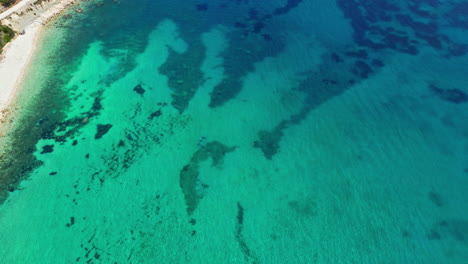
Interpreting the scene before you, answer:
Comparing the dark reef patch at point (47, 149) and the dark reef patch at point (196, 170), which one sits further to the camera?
the dark reef patch at point (47, 149)

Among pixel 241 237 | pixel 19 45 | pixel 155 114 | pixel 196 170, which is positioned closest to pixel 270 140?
pixel 196 170

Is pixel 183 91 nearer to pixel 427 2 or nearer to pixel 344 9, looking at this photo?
pixel 344 9

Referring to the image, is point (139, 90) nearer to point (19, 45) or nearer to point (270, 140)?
point (270, 140)

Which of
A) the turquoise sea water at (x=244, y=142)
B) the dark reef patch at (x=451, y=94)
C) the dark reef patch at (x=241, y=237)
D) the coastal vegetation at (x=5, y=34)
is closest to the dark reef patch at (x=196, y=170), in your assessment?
the turquoise sea water at (x=244, y=142)

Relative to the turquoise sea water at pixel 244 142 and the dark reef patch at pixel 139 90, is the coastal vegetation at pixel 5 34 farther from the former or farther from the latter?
the dark reef patch at pixel 139 90

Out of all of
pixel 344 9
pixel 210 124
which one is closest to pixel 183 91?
pixel 210 124

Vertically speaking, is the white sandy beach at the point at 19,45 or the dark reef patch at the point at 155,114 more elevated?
the white sandy beach at the point at 19,45

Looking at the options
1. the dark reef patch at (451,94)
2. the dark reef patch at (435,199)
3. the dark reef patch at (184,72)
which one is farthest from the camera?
the dark reef patch at (184,72)

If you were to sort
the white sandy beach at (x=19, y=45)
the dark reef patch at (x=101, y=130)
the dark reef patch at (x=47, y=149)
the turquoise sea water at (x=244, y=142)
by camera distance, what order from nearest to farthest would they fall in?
the turquoise sea water at (x=244, y=142) → the dark reef patch at (x=47, y=149) → the dark reef patch at (x=101, y=130) → the white sandy beach at (x=19, y=45)

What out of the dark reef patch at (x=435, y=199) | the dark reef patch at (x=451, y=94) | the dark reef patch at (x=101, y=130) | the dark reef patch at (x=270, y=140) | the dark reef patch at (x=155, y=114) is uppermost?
the dark reef patch at (x=101, y=130)
